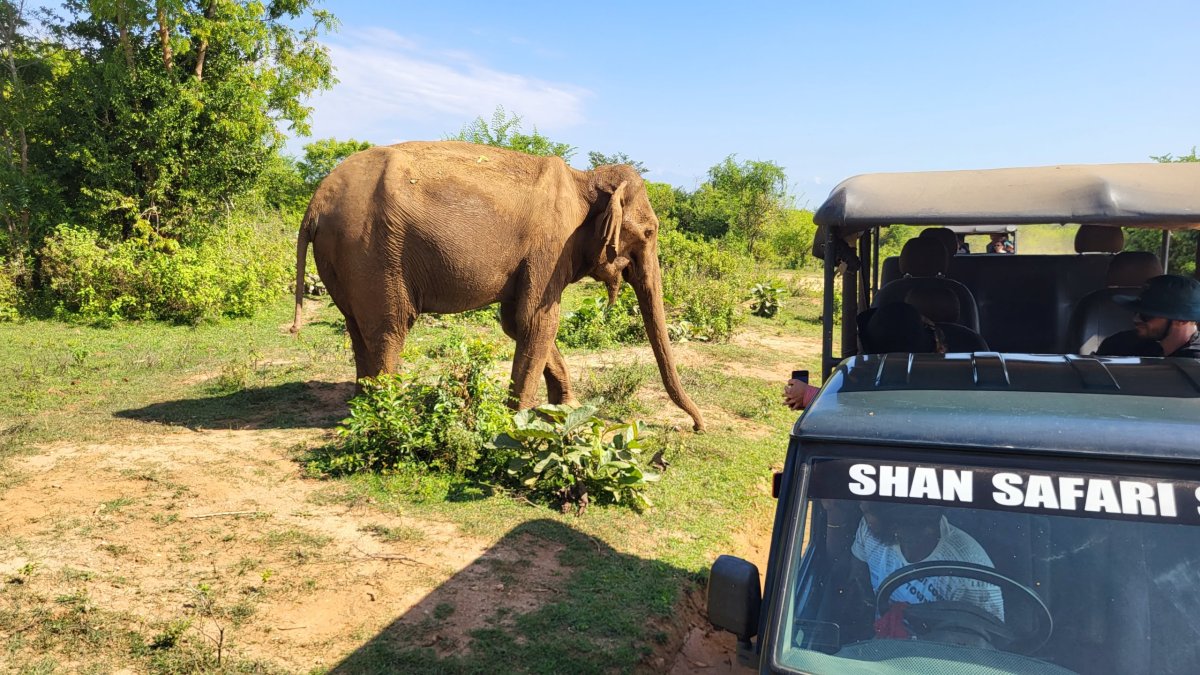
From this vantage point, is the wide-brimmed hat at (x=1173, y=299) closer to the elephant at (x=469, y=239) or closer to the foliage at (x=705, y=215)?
the elephant at (x=469, y=239)

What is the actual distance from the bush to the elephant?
5.83 m

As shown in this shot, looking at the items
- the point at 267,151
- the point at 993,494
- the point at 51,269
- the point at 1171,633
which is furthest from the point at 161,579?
the point at 267,151

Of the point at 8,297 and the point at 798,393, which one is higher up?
the point at 798,393

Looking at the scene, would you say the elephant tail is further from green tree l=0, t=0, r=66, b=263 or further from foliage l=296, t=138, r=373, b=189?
foliage l=296, t=138, r=373, b=189

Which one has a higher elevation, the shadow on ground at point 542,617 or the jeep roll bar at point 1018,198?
the jeep roll bar at point 1018,198

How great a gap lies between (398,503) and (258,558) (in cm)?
110

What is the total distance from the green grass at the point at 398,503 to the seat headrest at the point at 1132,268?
2.84 m

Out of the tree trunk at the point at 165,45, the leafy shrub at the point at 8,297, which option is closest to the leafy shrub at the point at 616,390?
the leafy shrub at the point at 8,297

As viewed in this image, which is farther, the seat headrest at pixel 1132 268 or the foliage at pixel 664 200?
the foliage at pixel 664 200

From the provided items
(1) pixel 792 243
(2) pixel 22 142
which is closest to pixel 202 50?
(2) pixel 22 142

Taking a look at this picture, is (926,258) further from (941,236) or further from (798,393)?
(798,393)

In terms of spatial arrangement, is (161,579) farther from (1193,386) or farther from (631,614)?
(1193,386)

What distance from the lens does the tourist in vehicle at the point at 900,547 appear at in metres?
2.33

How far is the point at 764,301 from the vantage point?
17.3 metres
